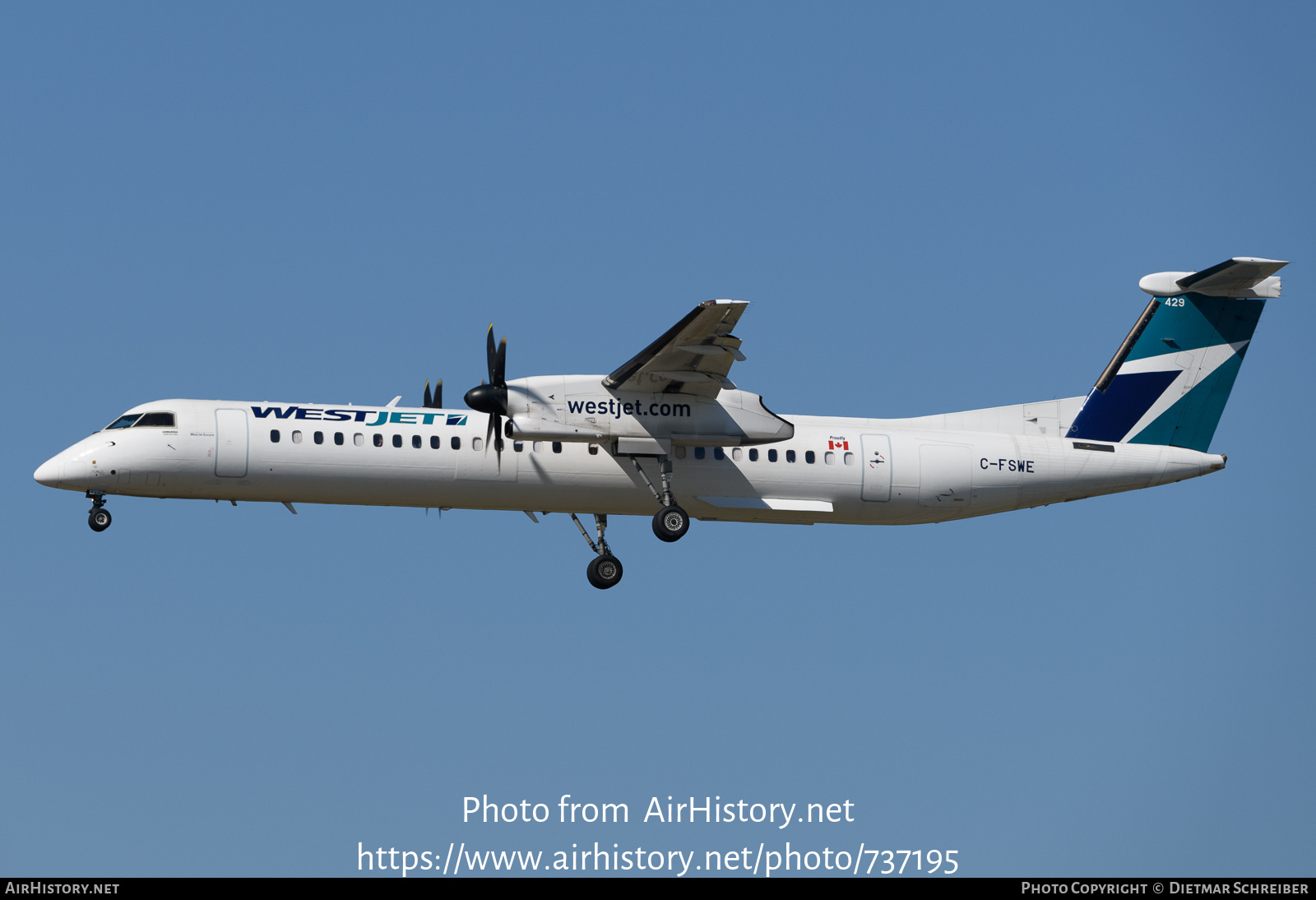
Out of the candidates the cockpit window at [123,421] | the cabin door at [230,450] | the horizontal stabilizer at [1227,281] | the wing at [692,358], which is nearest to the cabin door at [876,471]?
the wing at [692,358]

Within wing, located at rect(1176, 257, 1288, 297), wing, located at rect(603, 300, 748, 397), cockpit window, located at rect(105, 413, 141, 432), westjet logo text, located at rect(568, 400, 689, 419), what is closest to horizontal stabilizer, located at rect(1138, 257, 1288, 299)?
wing, located at rect(1176, 257, 1288, 297)

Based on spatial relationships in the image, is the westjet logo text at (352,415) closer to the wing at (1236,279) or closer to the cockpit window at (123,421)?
the cockpit window at (123,421)

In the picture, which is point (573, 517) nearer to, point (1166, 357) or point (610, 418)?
point (610, 418)

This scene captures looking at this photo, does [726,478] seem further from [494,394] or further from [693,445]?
[494,394]

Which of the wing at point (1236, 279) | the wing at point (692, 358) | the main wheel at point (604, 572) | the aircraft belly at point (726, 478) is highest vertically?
the wing at point (1236, 279)

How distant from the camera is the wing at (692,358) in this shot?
23.0m

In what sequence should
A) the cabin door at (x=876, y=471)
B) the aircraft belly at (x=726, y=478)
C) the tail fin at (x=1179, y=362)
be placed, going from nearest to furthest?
the aircraft belly at (x=726, y=478), the cabin door at (x=876, y=471), the tail fin at (x=1179, y=362)

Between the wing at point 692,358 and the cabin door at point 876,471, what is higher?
the wing at point 692,358

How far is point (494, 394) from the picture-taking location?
24.0 m

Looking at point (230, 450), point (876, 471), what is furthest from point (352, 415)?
point (876, 471)

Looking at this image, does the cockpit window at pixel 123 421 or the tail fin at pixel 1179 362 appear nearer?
the cockpit window at pixel 123 421

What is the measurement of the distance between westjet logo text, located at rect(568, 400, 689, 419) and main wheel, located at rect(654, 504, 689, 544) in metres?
1.61
